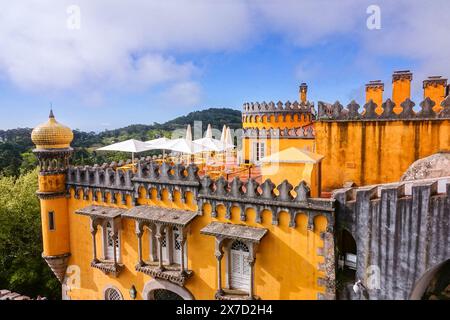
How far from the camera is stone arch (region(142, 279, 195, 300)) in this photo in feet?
45.4

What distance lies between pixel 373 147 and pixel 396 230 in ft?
14.8

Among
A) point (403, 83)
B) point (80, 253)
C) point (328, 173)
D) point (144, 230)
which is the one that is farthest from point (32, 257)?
point (403, 83)

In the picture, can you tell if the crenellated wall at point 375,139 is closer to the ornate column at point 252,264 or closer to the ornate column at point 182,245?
the ornate column at point 252,264

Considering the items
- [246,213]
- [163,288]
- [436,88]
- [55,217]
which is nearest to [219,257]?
[246,213]

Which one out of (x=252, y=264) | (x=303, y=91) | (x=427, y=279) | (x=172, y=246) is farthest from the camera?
(x=303, y=91)

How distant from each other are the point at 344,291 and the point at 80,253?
43.2 ft

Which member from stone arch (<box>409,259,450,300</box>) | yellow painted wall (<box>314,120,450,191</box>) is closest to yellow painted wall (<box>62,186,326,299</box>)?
stone arch (<box>409,259,450,300</box>)

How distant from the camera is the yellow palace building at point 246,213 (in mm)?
10945

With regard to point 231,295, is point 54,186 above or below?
above

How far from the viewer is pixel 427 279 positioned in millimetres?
9633

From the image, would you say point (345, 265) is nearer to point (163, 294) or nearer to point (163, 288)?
point (163, 288)

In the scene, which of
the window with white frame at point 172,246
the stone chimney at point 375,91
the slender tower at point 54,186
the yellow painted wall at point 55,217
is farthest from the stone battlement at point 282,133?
the yellow painted wall at point 55,217

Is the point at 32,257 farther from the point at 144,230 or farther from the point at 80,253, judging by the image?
the point at 144,230

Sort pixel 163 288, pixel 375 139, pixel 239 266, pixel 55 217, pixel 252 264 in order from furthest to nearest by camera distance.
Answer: pixel 55 217, pixel 163 288, pixel 375 139, pixel 239 266, pixel 252 264
